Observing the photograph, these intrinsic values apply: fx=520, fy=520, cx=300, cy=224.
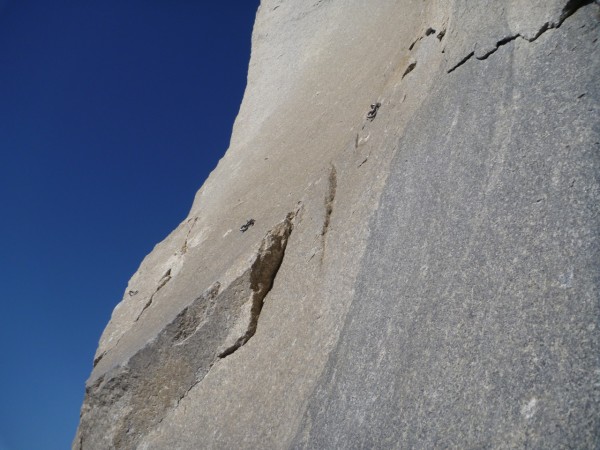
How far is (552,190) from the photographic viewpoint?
239cm

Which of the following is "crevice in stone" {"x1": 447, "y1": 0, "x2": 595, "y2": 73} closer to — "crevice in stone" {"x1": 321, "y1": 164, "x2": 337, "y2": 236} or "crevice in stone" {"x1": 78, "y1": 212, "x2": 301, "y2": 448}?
"crevice in stone" {"x1": 321, "y1": 164, "x2": 337, "y2": 236}

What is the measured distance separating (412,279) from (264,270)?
1706mm

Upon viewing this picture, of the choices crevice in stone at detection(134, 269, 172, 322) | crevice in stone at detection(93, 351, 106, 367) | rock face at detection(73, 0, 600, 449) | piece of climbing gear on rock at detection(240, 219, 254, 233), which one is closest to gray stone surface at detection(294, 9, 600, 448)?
rock face at detection(73, 0, 600, 449)

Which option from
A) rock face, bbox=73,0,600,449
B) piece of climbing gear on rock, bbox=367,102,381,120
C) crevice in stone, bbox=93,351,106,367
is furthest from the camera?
crevice in stone, bbox=93,351,106,367

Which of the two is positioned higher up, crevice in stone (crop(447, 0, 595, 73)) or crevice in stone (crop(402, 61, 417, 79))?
crevice in stone (crop(402, 61, 417, 79))

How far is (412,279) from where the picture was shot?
2.90 m

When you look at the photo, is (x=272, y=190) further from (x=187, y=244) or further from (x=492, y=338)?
(x=492, y=338)

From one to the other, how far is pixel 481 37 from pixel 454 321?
189 cm

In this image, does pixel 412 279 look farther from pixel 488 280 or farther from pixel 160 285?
pixel 160 285

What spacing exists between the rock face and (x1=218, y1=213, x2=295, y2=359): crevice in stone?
0.05ft

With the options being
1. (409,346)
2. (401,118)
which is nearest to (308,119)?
(401,118)

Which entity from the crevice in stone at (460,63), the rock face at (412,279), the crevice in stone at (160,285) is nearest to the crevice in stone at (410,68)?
the rock face at (412,279)

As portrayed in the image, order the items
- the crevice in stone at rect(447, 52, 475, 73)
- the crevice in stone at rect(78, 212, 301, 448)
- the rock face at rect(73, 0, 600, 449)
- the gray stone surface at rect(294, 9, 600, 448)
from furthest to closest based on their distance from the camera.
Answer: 1. the crevice in stone at rect(78, 212, 301, 448)
2. the crevice in stone at rect(447, 52, 475, 73)
3. the rock face at rect(73, 0, 600, 449)
4. the gray stone surface at rect(294, 9, 600, 448)

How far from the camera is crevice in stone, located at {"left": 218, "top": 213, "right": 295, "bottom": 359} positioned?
13.6ft
